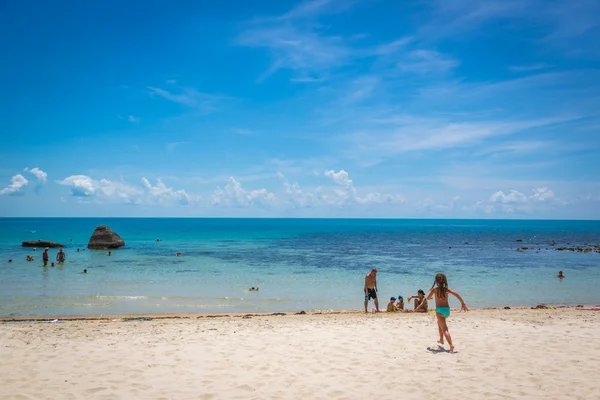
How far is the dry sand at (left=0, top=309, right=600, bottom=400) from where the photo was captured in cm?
734

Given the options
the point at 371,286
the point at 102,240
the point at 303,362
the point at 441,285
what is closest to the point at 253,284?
the point at 371,286

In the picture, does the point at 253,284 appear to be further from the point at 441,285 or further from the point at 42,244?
the point at 42,244

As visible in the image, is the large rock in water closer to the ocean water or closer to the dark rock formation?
the dark rock formation

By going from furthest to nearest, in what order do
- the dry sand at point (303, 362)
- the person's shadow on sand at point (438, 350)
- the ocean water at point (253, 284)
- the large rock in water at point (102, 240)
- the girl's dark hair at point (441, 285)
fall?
the large rock in water at point (102, 240)
the ocean water at point (253, 284)
the girl's dark hair at point (441, 285)
the person's shadow on sand at point (438, 350)
the dry sand at point (303, 362)

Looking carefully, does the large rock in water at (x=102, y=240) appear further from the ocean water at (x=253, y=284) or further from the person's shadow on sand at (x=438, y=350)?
the person's shadow on sand at (x=438, y=350)

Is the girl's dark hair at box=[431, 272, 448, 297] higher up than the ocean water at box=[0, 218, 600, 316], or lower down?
higher up

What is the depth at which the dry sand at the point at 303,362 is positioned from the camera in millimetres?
7336

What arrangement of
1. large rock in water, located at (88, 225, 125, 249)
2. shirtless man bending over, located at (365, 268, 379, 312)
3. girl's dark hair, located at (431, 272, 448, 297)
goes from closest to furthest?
1. girl's dark hair, located at (431, 272, 448, 297)
2. shirtless man bending over, located at (365, 268, 379, 312)
3. large rock in water, located at (88, 225, 125, 249)

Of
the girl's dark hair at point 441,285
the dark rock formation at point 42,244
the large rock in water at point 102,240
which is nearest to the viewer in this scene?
the girl's dark hair at point 441,285

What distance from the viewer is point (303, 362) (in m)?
8.91

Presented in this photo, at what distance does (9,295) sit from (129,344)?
52.9 feet

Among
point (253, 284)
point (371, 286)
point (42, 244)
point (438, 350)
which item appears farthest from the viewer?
point (42, 244)

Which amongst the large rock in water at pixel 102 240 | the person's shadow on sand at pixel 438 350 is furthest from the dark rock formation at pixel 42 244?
the person's shadow on sand at pixel 438 350

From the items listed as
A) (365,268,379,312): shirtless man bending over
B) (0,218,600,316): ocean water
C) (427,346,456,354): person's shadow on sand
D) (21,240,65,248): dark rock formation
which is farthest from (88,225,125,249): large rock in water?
(427,346,456,354): person's shadow on sand
